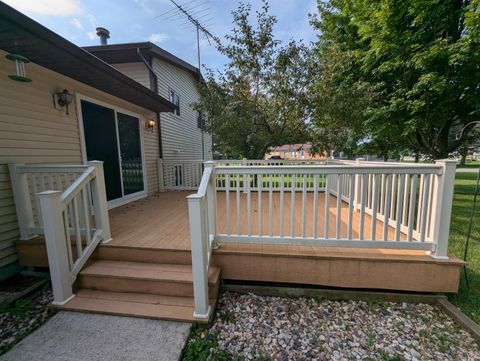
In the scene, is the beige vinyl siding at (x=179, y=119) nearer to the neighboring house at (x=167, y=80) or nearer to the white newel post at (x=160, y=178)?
the neighboring house at (x=167, y=80)

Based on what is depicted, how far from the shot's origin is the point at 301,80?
5.81m

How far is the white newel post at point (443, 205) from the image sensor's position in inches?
83.2

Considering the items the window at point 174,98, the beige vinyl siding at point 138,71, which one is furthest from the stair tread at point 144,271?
the window at point 174,98

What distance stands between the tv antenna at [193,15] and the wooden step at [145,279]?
7.43 metres

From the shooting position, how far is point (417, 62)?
19.1 feet

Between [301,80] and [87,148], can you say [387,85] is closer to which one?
[301,80]

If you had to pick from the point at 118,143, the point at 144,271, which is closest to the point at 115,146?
the point at 118,143

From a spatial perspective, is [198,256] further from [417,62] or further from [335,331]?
[417,62]

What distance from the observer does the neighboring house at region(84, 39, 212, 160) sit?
5.82m

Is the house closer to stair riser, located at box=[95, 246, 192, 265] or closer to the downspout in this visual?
stair riser, located at box=[95, 246, 192, 265]

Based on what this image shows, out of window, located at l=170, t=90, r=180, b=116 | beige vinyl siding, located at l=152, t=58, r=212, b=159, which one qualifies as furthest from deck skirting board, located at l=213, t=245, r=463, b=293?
window, located at l=170, t=90, r=180, b=116

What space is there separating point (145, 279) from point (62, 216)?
3.35ft

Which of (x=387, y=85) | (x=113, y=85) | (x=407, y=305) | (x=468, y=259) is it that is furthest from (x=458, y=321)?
(x=387, y=85)

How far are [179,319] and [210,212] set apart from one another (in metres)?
1.02
